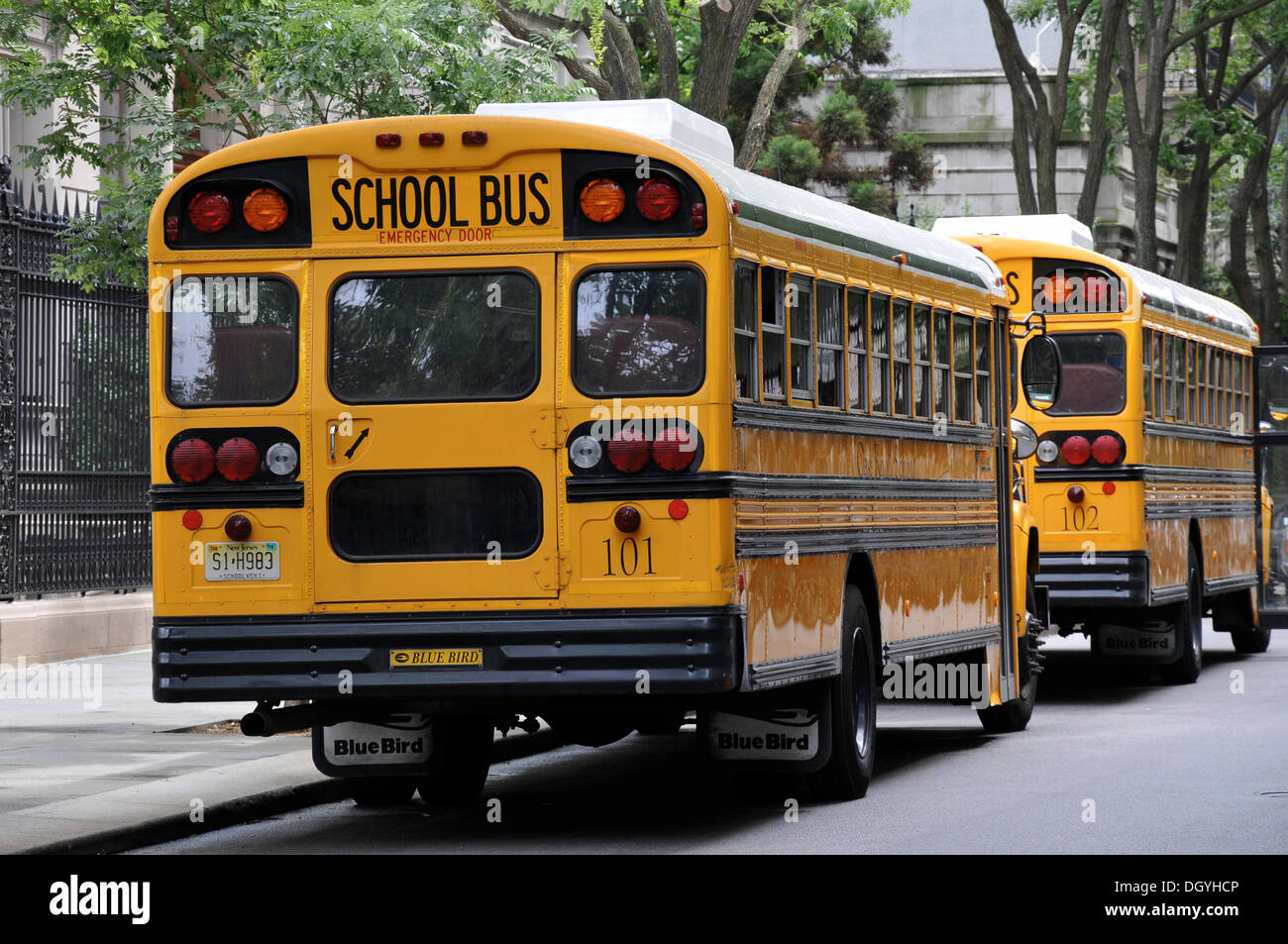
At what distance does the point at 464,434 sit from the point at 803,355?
1.93m

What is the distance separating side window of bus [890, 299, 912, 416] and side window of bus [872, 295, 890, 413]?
0.31ft

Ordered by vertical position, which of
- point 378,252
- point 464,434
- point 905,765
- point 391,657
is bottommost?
point 905,765

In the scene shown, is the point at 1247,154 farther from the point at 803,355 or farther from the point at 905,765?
the point at 803,355

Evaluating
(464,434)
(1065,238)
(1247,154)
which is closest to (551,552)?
(464,434)

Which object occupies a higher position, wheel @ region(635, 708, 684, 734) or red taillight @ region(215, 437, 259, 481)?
red taillight @ region(215, 437, 259, 481)

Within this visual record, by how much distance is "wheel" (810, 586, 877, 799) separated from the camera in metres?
11.4

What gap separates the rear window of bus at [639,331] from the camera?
32.1ft

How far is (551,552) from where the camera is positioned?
9.79 m

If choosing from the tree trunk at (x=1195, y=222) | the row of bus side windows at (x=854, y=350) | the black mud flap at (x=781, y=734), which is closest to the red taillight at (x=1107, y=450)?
the row of bus side windows at (x=854, y=350)

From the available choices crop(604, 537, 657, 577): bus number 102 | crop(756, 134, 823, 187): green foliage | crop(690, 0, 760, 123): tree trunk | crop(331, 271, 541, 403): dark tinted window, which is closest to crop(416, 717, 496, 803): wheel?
crop(604, 537, 657, 577): bus number 102

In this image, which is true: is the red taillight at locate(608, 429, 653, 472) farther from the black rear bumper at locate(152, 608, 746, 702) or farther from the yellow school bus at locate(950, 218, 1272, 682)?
the yellow school bus at locate(950, 218, 1272, 682)

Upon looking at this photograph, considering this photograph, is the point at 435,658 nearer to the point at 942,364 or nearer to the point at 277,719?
the point at 277,719

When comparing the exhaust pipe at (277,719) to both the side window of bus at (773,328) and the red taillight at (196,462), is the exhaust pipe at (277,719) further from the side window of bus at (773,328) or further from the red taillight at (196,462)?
the side window of bus at (773,328)
